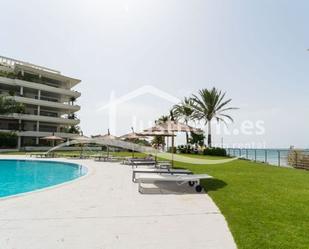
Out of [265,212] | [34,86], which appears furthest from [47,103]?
[265,212]

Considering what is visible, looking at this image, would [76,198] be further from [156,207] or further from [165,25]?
[165,25]

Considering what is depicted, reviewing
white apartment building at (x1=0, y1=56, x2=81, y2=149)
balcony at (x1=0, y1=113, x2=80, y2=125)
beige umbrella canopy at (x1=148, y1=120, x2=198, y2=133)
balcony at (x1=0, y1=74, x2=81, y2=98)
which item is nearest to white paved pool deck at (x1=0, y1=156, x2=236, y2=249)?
beige umbrella canopy at (x1=148, y1=120, x2=198, y2=133)

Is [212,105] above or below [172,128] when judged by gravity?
above

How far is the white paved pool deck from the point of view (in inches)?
165

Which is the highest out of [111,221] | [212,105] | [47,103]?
[47,103]

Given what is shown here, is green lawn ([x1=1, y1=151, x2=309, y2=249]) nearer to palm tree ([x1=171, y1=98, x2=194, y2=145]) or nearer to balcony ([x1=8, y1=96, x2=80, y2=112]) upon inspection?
palm tree ([x1=171, y1=98, x2=194, y2=145])

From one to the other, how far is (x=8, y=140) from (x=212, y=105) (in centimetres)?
2772

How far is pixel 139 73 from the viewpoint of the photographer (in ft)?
72.1

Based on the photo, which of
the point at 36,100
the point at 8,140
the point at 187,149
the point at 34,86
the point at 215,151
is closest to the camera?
the point at 215,151

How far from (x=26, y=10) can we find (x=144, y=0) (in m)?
6.75

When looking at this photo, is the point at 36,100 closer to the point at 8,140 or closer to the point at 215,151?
the point at 8,140

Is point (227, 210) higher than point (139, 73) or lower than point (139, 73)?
lower

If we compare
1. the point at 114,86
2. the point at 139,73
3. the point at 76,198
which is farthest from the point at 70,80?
the point at 76,198

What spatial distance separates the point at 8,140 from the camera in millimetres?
36656
